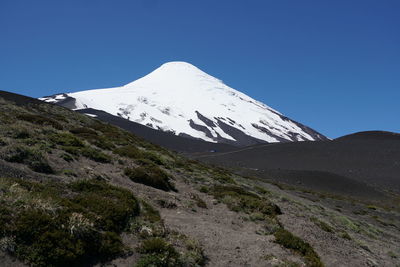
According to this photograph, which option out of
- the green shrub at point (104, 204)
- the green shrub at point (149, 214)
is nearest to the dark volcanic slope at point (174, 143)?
the green shrub at point (149, 214)

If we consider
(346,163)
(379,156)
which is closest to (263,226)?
(346,163)

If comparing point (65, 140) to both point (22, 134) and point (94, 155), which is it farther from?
point (22, 134)

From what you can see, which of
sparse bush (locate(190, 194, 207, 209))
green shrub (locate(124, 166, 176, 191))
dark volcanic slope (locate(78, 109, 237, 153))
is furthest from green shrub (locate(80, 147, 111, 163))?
dark volcanic slope (locate(78, 109, 237, 153))

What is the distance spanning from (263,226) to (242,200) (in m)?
3.50

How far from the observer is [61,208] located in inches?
314

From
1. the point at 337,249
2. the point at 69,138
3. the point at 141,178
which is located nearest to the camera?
the point at 337,249

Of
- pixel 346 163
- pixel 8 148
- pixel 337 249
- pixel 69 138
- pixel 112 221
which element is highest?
pixel 346 163

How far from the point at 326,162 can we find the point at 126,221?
241 ft

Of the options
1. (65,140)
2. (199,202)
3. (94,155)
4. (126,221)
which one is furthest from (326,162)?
(126,221)

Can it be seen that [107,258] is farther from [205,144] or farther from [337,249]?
[205,144]

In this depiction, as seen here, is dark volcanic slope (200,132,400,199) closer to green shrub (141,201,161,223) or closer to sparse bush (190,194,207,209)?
sparse bush (190,194,207,209)

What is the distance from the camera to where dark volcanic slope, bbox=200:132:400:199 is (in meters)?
56.2

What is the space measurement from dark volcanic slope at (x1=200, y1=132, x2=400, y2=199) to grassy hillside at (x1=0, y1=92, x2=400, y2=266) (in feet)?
127

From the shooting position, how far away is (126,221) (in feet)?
29.9
